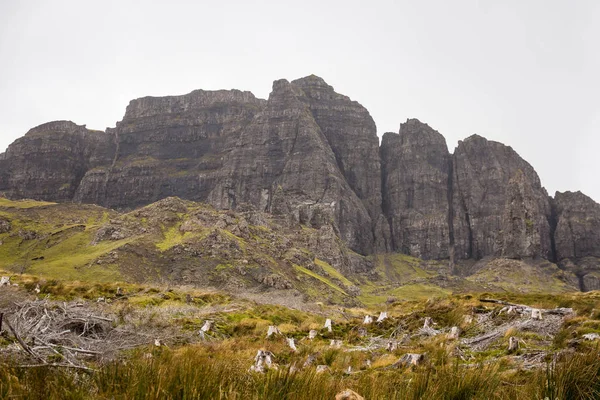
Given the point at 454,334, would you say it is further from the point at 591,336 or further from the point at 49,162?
the point at 49,162

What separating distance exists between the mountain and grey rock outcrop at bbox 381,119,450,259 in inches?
17.9

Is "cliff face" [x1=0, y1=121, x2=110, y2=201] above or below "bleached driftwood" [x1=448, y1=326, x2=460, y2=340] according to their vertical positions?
above

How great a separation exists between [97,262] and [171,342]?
2133 inches

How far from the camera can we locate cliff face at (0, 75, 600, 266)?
163500 millimetres

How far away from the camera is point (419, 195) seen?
185 m

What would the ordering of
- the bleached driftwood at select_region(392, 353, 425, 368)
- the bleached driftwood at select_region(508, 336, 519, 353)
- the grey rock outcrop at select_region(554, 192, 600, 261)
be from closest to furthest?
the bleached driftwood at select_region(392, 353, 425, 368), the bleached driftwood at select_region(508, 336, 519, 353), the grey rock outcrop at select_region(554, 192, 600, 261)

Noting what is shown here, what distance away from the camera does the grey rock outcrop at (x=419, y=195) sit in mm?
174500

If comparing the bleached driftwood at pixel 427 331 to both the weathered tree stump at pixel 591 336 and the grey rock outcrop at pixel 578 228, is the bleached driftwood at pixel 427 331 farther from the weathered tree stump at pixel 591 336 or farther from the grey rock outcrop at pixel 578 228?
the grey rock outcrop at pixel 578 228

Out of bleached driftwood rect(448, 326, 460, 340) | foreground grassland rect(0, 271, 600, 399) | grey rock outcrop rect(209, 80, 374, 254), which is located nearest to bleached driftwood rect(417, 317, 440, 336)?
foreground grassland rect(0, 271, 600, 399)

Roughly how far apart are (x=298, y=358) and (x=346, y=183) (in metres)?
176

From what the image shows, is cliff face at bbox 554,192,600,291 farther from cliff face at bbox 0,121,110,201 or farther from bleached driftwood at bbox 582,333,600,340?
cliff face at bbox 0,121,110,201

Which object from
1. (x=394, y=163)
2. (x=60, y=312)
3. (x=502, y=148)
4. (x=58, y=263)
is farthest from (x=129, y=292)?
(x=502, y=148)

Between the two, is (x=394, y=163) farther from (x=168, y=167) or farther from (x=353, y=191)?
(x=168, y=167)

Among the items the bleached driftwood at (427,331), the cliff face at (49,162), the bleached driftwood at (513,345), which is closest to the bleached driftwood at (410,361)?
the bleached driftwood at (513,345)
